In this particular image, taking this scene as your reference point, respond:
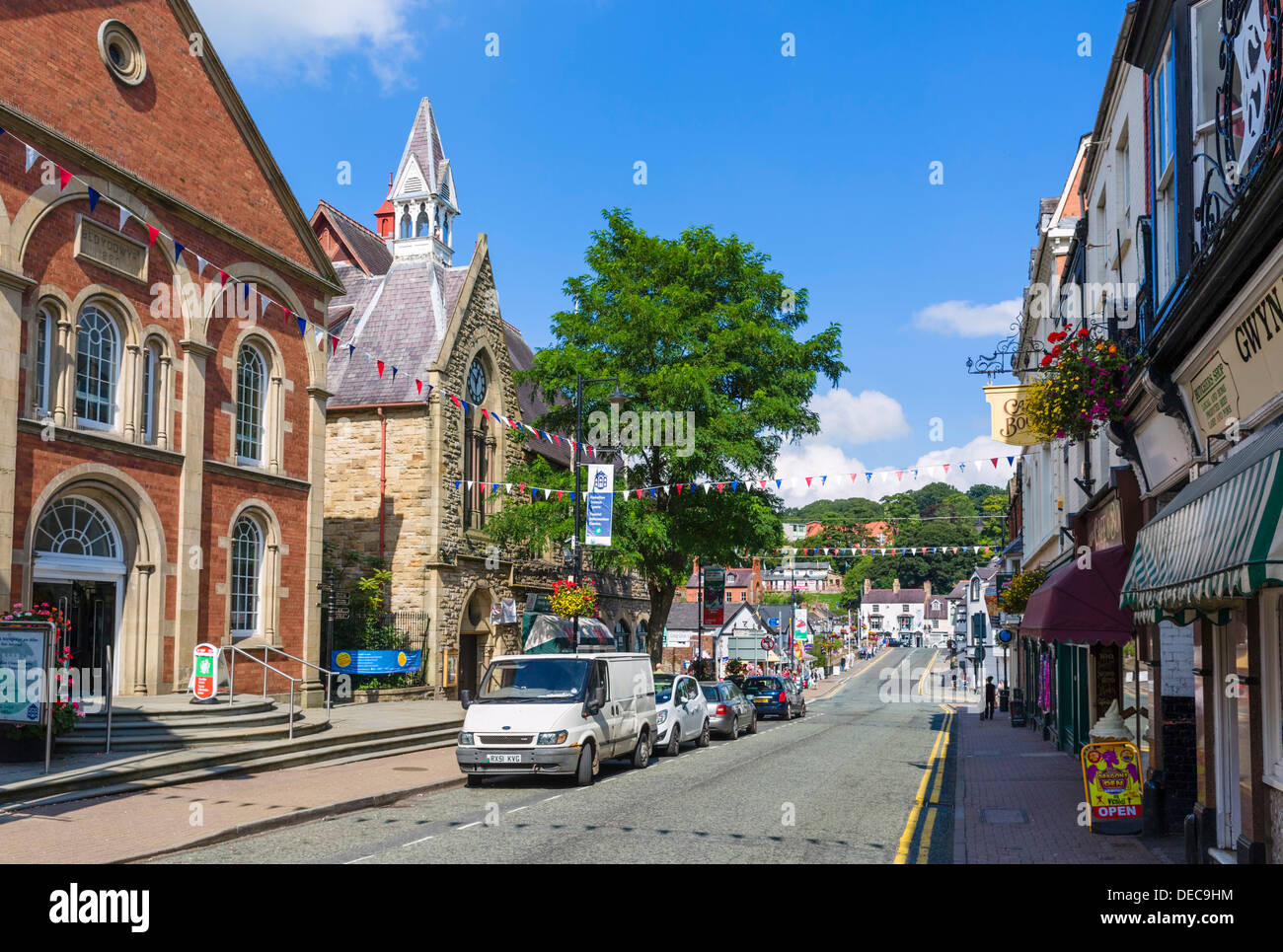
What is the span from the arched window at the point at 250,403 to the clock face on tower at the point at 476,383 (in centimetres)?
1040

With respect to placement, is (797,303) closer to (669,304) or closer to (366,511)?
(669,304)

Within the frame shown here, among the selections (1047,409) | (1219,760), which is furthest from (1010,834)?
(1047,409)

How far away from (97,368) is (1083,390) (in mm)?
15724

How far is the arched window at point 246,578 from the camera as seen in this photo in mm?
22703

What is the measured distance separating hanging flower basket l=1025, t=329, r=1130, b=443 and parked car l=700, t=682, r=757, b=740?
12994 millimetres

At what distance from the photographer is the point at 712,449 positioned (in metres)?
28.8

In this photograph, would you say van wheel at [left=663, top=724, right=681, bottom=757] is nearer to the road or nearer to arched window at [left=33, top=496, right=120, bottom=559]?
the road

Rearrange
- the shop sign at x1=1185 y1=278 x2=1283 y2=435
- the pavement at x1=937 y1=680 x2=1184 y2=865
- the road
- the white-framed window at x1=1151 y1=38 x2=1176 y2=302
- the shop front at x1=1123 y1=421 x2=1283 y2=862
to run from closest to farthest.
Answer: the shop front at x1=1123 y1=421 x2=1283 y2=862 < the shop sign at x1=1185 y1=278 x2=1283 y2=435 < the road < the pavement at x1=937 y1=680 x2=1184 y2=865 < the white-framed window at x1=1151 y1=38 x2=1176 y2=302

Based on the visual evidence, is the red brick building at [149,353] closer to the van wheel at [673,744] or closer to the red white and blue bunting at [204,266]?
the red white and blue bunting at [204,266]

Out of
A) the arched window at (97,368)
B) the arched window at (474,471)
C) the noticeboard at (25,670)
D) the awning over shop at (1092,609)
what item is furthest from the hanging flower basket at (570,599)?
the noticeboard at (25,670)

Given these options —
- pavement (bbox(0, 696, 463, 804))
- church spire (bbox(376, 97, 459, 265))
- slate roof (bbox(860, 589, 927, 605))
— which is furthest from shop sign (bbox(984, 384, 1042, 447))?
slate roof (bbox(860, 589, 927, 605))

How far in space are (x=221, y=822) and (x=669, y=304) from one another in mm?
20945

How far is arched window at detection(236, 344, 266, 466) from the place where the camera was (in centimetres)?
2288

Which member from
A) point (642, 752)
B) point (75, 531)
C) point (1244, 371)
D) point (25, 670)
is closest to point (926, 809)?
point (642, 752)
